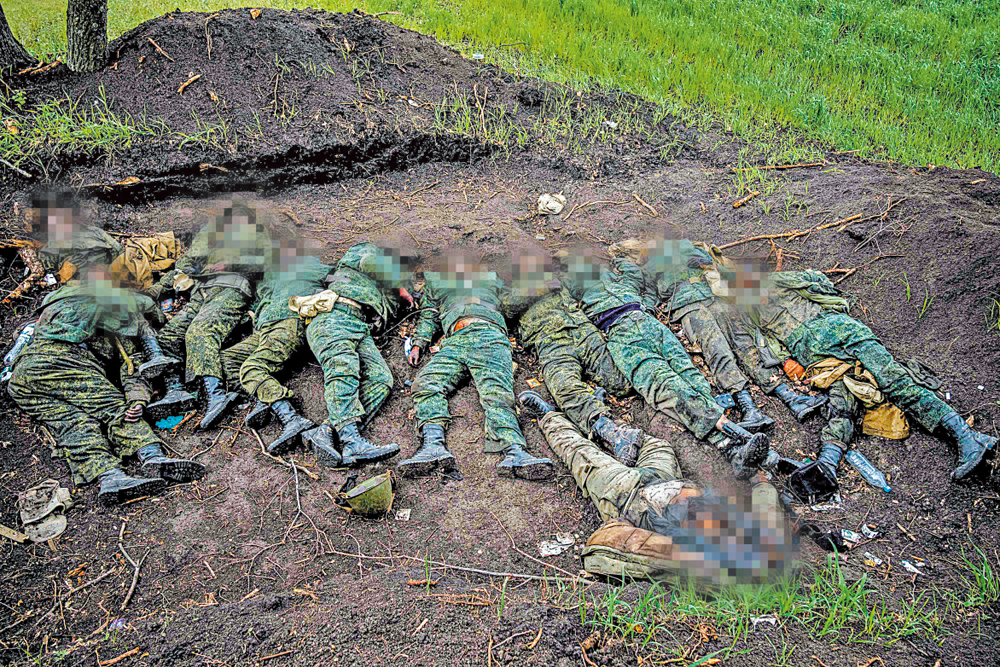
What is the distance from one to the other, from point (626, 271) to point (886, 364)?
6.35 ft

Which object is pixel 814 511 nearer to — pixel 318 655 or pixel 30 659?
pixel 318 655

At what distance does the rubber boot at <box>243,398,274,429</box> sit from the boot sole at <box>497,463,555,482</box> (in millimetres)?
1593

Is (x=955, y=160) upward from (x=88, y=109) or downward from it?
upward

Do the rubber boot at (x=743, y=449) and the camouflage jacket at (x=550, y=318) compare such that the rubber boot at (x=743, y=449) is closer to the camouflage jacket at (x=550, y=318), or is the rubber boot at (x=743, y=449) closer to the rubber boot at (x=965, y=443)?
the rubber boot at (x=965, y=443)

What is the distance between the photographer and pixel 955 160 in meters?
6.27

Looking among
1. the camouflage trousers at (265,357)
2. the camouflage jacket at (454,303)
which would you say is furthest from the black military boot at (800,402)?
the camouflage trousers at (265,357)

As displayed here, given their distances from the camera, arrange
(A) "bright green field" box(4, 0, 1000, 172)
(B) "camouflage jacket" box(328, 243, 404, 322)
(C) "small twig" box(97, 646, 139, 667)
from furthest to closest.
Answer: (A) "bright green field" box(4, 0, 1000, 172), (B) "camouflage jacket" box(328, 243, 404, 322), (C) "small twig" box(97, 646, 139, 667)

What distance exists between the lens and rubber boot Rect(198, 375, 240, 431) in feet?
13.1

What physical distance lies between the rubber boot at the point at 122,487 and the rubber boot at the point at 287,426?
2.11ft

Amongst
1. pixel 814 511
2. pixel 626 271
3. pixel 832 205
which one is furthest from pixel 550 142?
pixel 814 511

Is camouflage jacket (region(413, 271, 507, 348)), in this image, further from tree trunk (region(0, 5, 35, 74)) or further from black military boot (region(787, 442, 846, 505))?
tree trunk (region(0, 5, 35, 74))

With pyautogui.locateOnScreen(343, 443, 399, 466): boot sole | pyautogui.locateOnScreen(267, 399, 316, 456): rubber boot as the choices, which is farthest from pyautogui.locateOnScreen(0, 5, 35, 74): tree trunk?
pyautogui.locateOnScreen(343, 443, 399, 466): boot sole

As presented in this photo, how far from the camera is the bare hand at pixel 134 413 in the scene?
152 inches

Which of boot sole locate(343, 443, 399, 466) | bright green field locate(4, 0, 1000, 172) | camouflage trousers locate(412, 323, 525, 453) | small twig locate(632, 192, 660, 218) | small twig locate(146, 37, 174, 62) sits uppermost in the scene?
bright green field locate(4, 0, 1000, 172)
